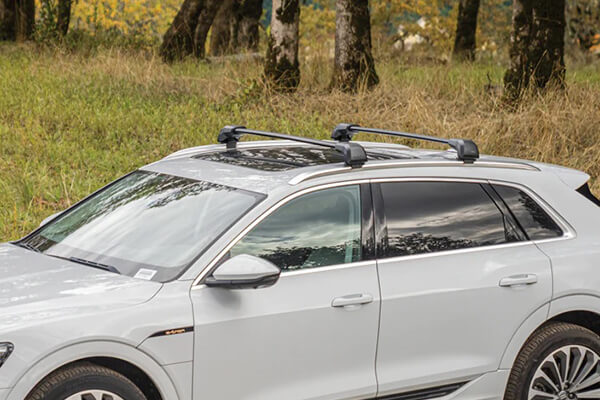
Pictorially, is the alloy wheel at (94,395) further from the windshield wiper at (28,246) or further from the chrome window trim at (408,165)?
the chrome window trim at (408,165)

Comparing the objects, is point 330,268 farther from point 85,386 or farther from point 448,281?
point 85,386

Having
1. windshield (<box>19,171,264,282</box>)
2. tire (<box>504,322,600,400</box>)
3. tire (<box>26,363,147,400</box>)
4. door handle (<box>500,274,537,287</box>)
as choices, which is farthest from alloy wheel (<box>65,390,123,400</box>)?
tire (<box>504,322,600,400</box>)

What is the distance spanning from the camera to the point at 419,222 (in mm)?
5691

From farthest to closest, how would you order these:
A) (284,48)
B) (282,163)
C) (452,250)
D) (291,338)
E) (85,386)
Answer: (284,48), (282,163), (452,250), (291,338), (85,386)

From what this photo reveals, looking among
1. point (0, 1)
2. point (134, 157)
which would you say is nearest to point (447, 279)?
point (134, 157)

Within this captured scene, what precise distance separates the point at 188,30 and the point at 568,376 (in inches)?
674

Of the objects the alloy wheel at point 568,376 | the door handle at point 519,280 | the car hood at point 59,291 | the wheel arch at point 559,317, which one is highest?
the car hood at point 59,291

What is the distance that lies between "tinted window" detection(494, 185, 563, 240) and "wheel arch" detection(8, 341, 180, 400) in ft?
7.68

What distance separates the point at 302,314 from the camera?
510 cm

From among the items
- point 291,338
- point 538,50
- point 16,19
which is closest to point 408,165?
point 291,338

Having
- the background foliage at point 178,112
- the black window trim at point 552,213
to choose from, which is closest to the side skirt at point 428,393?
the black window trim at point 552,213

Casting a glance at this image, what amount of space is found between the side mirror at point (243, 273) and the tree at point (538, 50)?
11085 millimetres

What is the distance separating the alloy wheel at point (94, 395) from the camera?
4.55 m

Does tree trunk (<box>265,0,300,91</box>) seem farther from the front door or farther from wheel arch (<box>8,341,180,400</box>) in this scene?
wheel arch (<box>8,341,180,400</box>)
